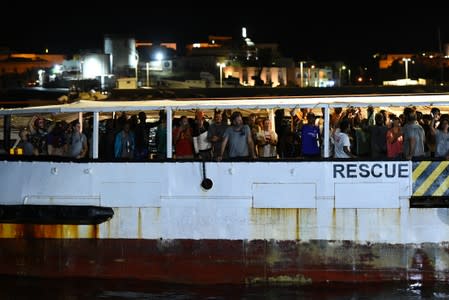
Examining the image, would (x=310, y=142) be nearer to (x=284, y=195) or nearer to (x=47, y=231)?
(x=284, y=195)

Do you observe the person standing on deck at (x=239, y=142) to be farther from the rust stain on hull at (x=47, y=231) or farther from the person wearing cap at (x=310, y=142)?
the rust stain on hull at (x=47, y=231)

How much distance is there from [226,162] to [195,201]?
80 centimetres

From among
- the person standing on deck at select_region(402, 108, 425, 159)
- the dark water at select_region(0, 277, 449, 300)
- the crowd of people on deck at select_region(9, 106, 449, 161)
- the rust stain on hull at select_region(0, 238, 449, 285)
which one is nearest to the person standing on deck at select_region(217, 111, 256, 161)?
the crowd of people on deck at select_region(9, 106, 449, 161)

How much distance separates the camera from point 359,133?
12.2 meters

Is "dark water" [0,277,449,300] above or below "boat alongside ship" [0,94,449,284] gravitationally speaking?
below

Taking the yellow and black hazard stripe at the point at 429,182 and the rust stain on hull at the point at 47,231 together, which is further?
the rust stain on hull at the point at 47,231

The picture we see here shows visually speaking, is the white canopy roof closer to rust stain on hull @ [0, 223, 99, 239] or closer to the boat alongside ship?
the boat alongside ship

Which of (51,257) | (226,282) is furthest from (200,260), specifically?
(51,257)

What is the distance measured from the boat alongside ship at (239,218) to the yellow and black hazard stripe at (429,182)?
0.05ft

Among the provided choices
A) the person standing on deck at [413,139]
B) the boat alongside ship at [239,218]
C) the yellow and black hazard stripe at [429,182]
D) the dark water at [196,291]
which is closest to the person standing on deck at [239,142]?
the boat alongside ship at [239,218]

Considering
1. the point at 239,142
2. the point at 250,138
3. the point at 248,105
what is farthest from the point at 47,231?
the point at 248,105

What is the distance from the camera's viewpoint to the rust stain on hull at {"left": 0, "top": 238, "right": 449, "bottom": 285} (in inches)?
459

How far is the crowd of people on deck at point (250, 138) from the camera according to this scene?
11.8 m

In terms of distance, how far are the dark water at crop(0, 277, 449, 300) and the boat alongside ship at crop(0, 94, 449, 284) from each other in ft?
0.54
